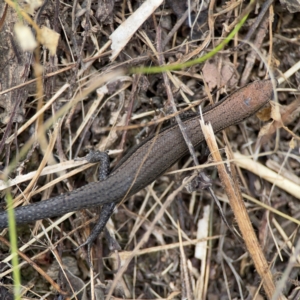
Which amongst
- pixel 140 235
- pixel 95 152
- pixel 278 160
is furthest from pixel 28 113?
pixel 278 160

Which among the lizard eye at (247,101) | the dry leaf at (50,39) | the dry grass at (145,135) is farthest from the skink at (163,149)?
the dry leaf at (50,39)

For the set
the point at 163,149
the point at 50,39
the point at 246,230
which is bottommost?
the point at 246,230

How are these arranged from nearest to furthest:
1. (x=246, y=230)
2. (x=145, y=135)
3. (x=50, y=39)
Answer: (x=50, y=39)
(x=246, y=230)
(x=145, y=135)

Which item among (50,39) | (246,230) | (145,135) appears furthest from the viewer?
(145,135)

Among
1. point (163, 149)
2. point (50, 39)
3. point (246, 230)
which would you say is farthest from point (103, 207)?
point (50, 39)

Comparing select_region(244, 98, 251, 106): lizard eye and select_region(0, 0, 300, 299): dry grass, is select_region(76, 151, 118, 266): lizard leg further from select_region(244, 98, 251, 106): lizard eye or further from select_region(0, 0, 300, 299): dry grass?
select_region(244, 98, 251, 106): lizard eye

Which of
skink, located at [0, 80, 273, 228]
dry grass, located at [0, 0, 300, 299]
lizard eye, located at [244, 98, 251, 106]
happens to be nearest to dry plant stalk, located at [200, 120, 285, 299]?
dry grass, located at [0, 0, 300, 299]

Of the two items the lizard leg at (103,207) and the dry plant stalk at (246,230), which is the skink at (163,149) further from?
the dry plant stalk at (246,230)

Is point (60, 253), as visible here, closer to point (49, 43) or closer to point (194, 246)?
point (194, 246)

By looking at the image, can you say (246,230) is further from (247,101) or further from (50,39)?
(50,39)
